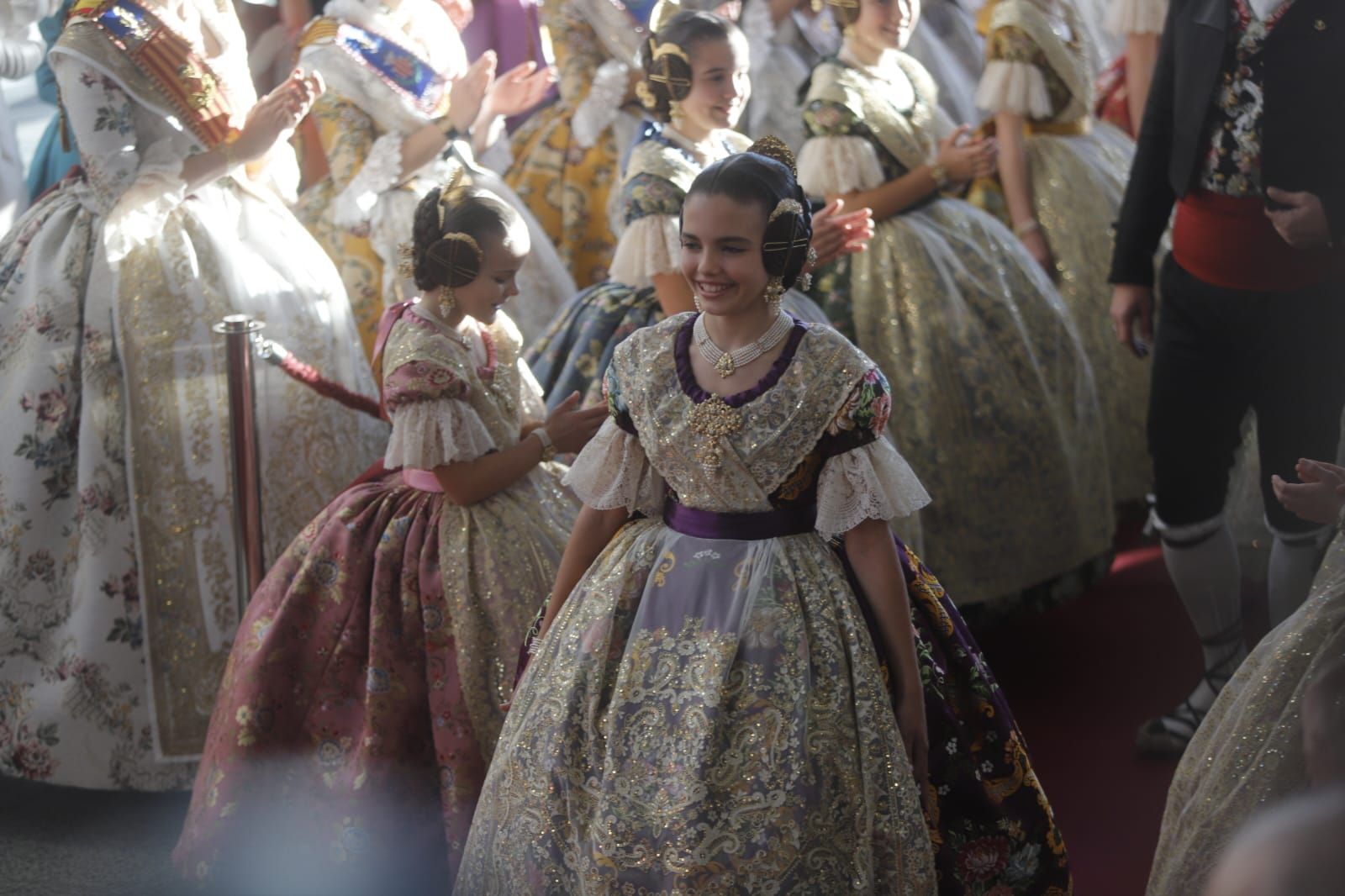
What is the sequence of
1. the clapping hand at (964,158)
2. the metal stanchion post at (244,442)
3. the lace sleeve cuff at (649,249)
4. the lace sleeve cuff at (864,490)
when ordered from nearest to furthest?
the lace sleeve cuff at (864,490)
the metal stanchion post at (244,442)
the lace sleeve cuff at (649,249)
the clapping hand at (964,158)

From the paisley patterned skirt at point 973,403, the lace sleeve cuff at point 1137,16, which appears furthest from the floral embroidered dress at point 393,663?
the lace sleeve cuff at point 1137,16

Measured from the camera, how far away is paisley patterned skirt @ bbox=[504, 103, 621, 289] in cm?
452

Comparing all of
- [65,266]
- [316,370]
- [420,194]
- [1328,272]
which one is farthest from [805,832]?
[420,194]

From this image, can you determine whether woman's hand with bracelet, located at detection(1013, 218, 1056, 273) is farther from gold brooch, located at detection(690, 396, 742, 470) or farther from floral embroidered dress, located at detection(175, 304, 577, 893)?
gold brooch, located at detection(690, 396, 742, 470)

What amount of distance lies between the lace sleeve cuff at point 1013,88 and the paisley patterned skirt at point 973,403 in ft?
2.66

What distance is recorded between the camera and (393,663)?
104 inches

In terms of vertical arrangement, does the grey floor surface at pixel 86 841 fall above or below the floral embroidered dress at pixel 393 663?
below

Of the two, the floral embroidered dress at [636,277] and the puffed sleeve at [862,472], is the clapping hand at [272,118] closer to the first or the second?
the floral embroidered dress at [636,277]

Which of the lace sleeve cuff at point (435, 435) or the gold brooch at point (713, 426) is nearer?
the gold brooch at point (713, 426)

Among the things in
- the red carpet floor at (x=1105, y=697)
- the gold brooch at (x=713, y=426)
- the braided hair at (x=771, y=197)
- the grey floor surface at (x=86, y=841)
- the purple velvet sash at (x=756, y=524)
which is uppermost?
the braided hair at (x=771, y=197)

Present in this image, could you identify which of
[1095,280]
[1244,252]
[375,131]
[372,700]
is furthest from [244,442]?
[1095,280]

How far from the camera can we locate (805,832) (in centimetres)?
194

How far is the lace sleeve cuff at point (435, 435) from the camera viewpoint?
8.60 ft

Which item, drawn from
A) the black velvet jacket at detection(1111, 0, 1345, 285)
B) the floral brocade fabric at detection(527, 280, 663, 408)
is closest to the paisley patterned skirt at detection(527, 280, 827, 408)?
the floral brocade fabric at detection(527, 280, 663, 408)
